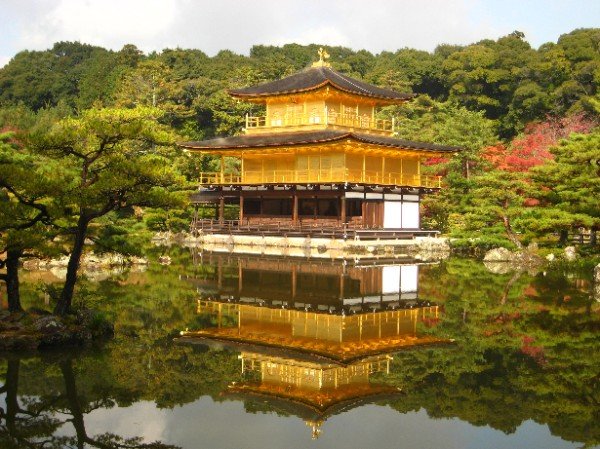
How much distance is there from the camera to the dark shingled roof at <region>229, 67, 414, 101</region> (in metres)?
42.9

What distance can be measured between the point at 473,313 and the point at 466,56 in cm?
6727

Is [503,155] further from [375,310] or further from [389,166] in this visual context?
[375,310]

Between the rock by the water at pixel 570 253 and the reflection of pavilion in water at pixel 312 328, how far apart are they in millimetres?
8331

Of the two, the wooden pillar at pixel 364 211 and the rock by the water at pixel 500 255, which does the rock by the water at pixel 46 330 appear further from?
the wooden pillar at pixel 364 211

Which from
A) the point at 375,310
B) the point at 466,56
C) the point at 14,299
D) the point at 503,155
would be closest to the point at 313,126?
the point at 503,155

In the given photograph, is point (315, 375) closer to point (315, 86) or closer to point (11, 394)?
point (11, 394)

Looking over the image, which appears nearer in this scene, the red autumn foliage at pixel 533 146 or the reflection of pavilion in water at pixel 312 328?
the reflection of pavilion in water at pixel 312 328

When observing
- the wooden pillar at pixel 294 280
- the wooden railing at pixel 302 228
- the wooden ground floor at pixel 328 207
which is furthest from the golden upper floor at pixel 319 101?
the wooden pillar at pixel 294 280

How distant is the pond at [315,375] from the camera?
9.16m

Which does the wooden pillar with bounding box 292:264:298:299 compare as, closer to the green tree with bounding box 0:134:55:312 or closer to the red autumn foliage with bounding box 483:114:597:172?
the green tree with bounding box 0:134:55:312

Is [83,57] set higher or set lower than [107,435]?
higher

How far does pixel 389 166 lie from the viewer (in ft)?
142

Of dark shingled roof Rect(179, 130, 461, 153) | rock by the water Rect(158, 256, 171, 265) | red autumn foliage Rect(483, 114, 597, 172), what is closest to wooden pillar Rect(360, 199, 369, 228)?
dark shingled roof Rect(179, 130, 461, 153)

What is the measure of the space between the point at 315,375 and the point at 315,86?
32666 mm
